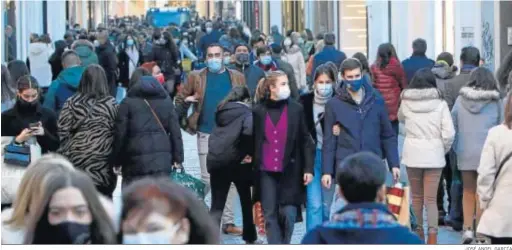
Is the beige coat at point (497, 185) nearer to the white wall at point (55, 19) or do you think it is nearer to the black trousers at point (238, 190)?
the black trousers at point (238, 190)

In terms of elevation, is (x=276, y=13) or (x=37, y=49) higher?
(x=276, y=13)

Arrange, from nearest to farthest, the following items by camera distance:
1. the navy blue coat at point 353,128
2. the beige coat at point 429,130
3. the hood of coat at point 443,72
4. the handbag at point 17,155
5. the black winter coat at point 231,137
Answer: the handbag at point 17,155
the navy blue coat at point 353,128
the beige coat at point 429,130
the black winter coat at point 231,137
the hood of coat at point 443,72

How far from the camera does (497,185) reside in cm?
869

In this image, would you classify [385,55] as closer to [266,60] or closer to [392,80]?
[392,80]

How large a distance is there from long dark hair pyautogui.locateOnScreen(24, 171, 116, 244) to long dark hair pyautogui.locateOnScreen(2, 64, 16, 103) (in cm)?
689

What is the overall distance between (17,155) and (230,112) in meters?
1.88

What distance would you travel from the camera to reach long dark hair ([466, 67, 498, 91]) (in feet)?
35.7

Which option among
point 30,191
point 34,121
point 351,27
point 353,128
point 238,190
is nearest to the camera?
point 30,191

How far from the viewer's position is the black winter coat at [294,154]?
1045 centimetres

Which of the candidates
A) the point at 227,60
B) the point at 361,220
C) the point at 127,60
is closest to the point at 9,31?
the point at 127,60

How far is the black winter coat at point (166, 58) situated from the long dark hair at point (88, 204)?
19131mm

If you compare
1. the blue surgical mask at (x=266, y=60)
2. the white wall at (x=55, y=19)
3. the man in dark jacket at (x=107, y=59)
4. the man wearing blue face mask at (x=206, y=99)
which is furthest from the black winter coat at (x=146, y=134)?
the white wall at (x=55, y=19)

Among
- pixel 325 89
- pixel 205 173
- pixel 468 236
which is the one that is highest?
pixel 325 89

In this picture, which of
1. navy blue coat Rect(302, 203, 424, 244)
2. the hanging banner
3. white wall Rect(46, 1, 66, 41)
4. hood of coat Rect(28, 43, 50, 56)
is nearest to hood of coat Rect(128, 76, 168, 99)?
navy blue coat Rect(302, 203, 424, 244)
